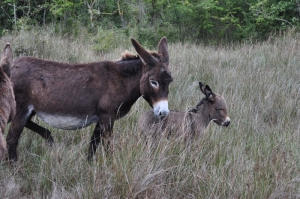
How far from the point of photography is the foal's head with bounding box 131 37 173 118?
531 cm

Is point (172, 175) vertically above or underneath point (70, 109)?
underneath

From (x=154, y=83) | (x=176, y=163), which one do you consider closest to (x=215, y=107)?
(x=154, y=83)

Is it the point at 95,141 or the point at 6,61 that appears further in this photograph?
the point at 95,141

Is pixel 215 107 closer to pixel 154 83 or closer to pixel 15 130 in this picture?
pixel 154 83

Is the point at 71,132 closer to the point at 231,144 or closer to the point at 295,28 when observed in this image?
the point at 231,144

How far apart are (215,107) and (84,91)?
239 centimetres

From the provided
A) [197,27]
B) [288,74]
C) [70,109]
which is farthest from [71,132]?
[197,27]

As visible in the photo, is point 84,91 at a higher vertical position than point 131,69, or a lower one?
lower

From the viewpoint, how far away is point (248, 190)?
4.30m

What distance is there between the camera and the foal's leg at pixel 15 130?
18.0 feet

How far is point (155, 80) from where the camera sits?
5.38 meters

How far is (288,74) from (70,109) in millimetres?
6347

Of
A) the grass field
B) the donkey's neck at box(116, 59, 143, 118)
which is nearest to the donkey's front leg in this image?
the grass field

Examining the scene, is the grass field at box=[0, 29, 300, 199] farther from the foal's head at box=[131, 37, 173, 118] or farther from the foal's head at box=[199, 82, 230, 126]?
the foal's head at box=[131, 37, 173, 118]
